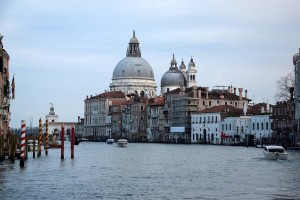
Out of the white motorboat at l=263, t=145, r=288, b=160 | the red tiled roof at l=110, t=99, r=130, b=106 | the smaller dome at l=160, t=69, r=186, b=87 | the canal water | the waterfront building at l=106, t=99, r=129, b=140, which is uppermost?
the smaller dome at l=160, t=69, r=186, b=87

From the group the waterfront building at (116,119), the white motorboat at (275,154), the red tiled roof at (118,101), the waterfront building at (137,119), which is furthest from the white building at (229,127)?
the red tiled roof at (118,101)

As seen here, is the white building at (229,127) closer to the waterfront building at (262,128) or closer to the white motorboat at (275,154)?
the waterfront building at (262,128)

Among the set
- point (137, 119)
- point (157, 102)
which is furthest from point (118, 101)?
point (157, 102)

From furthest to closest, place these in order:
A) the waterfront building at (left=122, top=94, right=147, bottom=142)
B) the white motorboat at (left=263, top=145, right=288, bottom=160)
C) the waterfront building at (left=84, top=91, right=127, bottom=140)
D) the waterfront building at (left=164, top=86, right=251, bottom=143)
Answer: the waterfront building at (left=84, top=91, right=127, bottom=140), the waterfront building at (left=122, top=94, right=147, bottom=142), the waterfront building at (left=164, top=86, right=251, bottom=143), the white motorboat at (left=263, top=145, right=288, bottom=160)

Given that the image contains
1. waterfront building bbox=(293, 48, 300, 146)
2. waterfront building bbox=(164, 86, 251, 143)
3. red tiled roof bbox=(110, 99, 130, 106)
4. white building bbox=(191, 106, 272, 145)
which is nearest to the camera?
waterfront building bbox=(293, 48, 300, 146)

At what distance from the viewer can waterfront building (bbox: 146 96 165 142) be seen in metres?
156

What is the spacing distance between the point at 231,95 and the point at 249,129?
91.7 feet

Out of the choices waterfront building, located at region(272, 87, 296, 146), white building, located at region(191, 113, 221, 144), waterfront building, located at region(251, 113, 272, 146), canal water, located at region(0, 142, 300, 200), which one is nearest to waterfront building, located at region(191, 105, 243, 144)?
white building, located at region(191, 113, 221, 144)

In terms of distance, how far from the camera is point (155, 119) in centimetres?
15938

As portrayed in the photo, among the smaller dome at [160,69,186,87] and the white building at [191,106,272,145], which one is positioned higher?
the smaller dome at [160,69,186,87]

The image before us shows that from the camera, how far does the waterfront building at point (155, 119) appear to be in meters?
156

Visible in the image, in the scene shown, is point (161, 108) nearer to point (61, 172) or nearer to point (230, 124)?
point (230, 124)

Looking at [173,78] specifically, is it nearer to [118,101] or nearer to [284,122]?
[118,101]

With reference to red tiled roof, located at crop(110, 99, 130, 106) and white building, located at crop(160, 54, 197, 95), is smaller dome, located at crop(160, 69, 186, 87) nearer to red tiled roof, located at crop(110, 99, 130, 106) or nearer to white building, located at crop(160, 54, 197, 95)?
white building, located at crop(160, 54, 197, 95)
